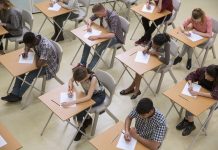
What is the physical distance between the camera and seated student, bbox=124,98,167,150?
137 inches

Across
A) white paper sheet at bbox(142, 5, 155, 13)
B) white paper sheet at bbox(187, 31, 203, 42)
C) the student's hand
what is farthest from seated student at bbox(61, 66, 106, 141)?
white paper sheet at bbox(142, 5, 155, 13)

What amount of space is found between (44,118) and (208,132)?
7.84ft

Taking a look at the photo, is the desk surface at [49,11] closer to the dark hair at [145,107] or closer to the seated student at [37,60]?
the seated student at [37,60]

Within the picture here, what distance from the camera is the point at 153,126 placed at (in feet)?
12.0

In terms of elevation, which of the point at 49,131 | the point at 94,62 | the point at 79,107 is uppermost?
the point at 79,107

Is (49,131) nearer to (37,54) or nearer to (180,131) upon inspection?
(37,54)

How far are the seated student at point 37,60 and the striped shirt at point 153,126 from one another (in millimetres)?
1702

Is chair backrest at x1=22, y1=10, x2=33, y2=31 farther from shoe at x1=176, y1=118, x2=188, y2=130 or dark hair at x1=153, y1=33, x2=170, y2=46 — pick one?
shoe at x1=176, y1=118, x2=188, y2=130

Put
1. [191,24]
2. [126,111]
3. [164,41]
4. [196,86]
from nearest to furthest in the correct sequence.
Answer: [196,86], [164,41], [126,111], [191,24]

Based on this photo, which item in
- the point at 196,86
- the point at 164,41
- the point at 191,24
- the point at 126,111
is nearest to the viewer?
the point at 196,86

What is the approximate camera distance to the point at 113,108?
17.2 feet

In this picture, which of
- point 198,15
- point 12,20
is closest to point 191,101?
point 198,15

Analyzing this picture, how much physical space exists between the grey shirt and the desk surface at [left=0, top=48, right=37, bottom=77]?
0.95m

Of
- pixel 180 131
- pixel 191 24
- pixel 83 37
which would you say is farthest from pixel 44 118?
pixel 191 24
